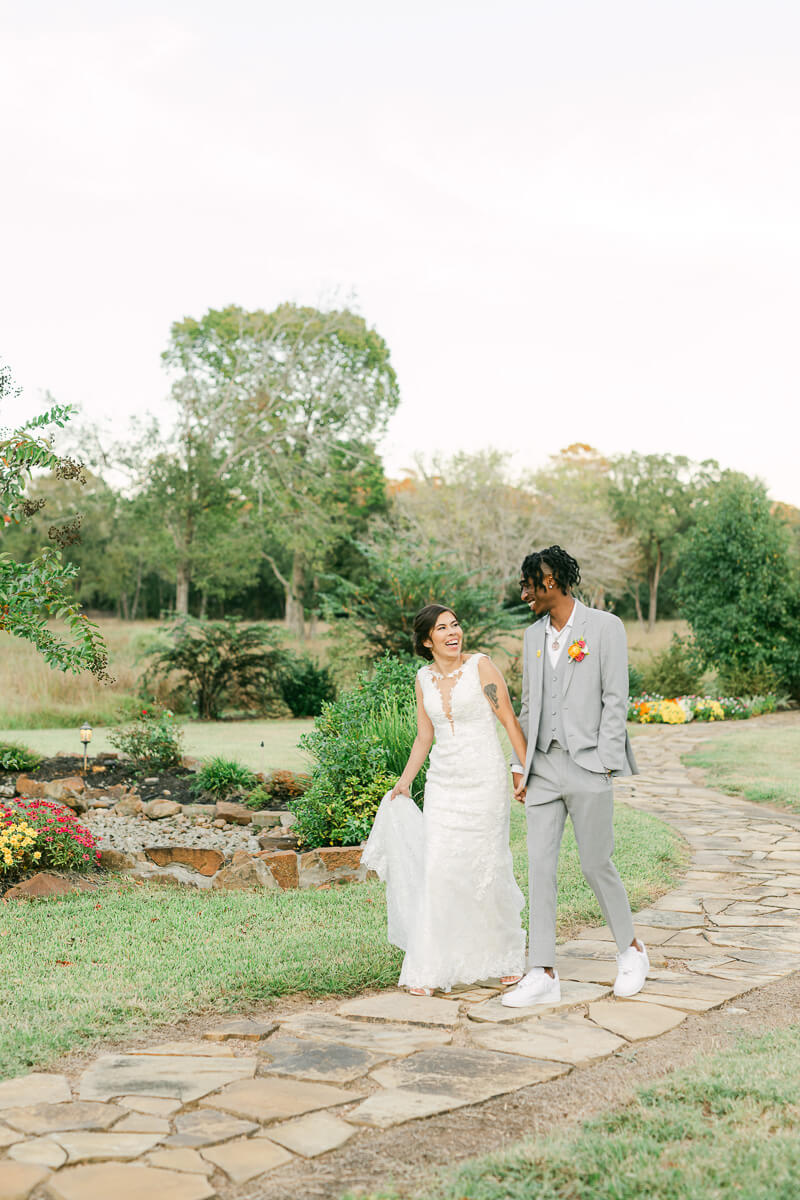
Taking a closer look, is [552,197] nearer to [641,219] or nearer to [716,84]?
[641,219]

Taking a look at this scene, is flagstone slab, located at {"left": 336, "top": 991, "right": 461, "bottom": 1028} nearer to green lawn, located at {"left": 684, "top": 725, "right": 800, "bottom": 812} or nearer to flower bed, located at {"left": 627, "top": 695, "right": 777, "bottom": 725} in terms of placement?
green lawn, located at {"left": 684, "top": 725, "right": 800, "bottom": 812}

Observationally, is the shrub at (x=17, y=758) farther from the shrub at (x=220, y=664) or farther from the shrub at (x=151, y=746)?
the shrub at (x=220, y=664)

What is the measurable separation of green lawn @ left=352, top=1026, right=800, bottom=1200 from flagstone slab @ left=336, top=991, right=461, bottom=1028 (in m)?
1.10

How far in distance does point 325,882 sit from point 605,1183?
425 centimetres

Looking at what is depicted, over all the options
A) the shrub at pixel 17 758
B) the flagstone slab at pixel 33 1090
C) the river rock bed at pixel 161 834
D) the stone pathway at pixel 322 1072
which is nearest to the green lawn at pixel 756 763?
the stone pathway at pixel 322 1072

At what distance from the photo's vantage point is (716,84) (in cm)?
1159

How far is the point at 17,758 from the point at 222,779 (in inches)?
110

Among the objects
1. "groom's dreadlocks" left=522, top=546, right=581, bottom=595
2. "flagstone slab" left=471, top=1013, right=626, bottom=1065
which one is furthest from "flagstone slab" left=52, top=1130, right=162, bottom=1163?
"groom's dreadlocks" left=522, top=546, right=581, bottom=595

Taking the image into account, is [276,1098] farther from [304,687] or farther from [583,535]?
[583,535]

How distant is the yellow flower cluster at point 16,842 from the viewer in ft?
20.8

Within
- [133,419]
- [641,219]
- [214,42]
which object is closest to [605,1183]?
[214,42]

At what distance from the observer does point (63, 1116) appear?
302 centimetres

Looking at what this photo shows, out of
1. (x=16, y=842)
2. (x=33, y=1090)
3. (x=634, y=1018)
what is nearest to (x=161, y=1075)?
(x=33, y=1090)

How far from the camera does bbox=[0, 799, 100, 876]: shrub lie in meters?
6.43
